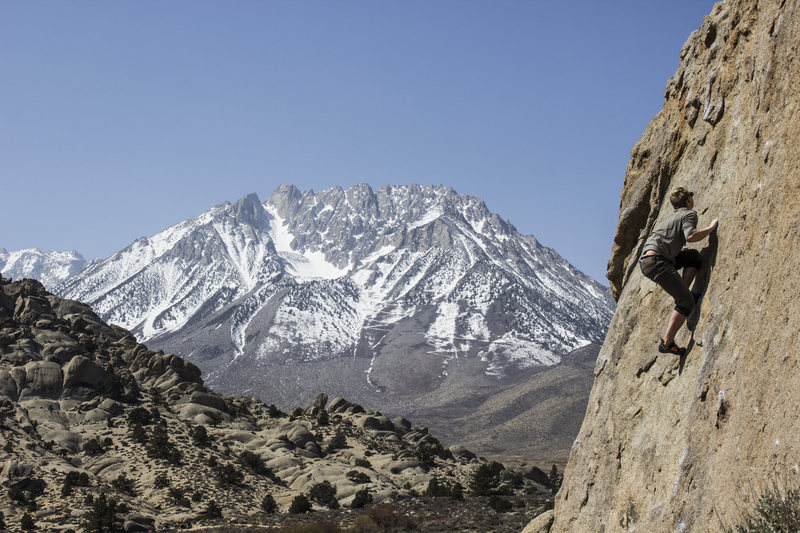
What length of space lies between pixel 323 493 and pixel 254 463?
8.29m

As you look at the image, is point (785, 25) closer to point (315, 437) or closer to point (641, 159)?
point (641, 159)

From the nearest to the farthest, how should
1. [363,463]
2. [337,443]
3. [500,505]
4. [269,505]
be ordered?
[500,505]
[269,505]
[363,463]
[337,443]

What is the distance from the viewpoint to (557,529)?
37.9ft

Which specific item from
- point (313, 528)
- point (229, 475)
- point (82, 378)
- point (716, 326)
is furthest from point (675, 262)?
point (82, 378)

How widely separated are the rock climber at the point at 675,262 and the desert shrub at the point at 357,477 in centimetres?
4362

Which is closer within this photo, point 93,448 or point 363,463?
point 93,448

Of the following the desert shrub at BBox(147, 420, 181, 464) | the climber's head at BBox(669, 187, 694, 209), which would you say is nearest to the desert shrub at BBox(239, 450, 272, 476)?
the desert shrub at BBox(147, 420, 181, 464)

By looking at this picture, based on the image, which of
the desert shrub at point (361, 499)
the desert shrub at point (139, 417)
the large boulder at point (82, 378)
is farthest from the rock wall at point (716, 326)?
the large boulder at point (82, 378)

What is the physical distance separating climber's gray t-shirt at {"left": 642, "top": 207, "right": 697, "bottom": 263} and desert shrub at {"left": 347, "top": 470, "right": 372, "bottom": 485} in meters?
43.9

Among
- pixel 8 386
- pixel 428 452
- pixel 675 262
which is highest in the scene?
pixel 8 386

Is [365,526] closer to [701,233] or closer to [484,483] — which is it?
[484,483]

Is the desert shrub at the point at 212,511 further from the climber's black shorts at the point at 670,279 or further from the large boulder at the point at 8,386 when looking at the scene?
the climber's black shorts at the point at 670,279

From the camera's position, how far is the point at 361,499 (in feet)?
140

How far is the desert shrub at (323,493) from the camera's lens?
144ft
